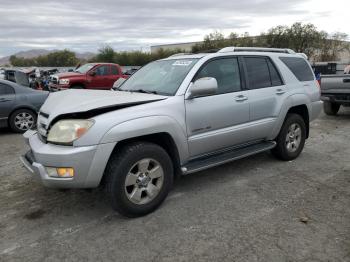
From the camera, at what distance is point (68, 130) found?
11.3 feet

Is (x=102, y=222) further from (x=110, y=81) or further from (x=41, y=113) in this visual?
(x=110, y=81)

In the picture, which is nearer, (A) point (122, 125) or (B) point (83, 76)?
(A) point (122, 125)

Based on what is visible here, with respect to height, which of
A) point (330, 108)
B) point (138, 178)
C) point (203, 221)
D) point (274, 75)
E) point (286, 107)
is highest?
point (274, 75)

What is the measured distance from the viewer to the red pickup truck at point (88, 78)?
14770 millimetres

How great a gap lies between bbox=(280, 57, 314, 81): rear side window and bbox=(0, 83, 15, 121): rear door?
6240mm

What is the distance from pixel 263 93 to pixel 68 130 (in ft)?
9.31

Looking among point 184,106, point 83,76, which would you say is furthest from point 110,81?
point 184,106

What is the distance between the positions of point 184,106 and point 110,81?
40.5 feet

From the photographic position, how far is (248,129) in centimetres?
482

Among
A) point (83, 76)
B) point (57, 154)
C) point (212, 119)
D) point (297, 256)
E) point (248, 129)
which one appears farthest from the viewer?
point (83, 76)

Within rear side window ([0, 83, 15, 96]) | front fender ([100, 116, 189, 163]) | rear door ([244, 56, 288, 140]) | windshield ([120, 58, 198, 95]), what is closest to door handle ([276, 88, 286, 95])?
rear door ([244, 56, 288, 140])

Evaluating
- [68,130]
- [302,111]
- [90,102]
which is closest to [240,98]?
[302,111]

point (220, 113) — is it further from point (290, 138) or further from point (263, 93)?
point (290, 138)

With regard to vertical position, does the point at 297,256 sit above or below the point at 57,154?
below
